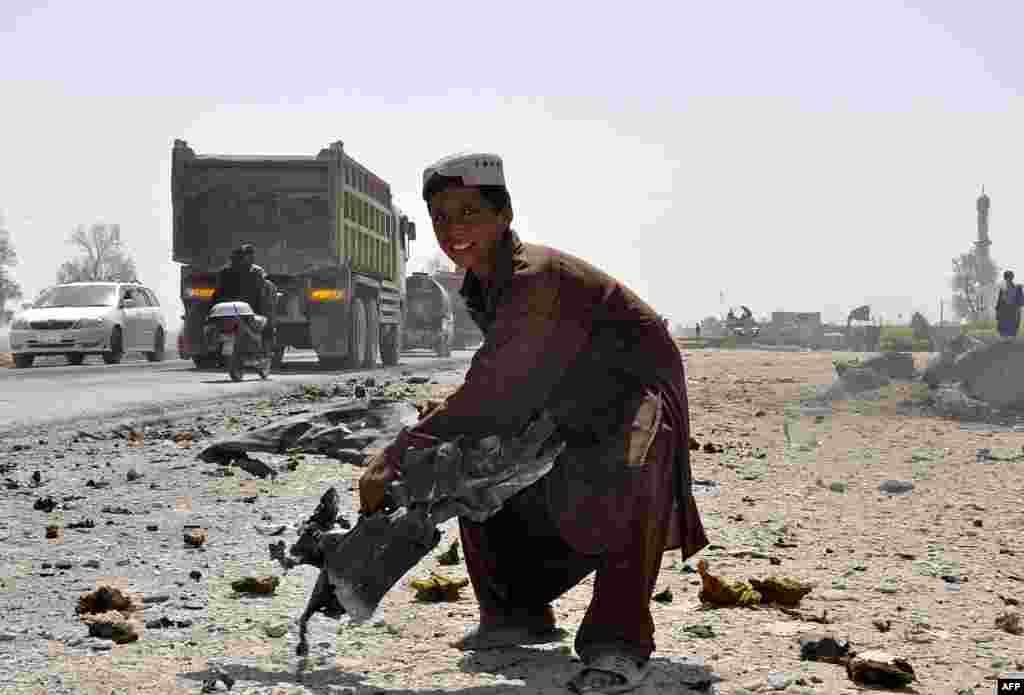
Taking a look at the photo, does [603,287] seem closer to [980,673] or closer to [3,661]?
[980,673]

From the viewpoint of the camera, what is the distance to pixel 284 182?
18719mm

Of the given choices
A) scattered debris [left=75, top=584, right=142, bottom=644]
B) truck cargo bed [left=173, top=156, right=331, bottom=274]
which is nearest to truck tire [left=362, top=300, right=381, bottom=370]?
truck cargo bed [left=173, top=156, right=331, bottom=274]

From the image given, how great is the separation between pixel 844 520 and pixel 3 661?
4.27m

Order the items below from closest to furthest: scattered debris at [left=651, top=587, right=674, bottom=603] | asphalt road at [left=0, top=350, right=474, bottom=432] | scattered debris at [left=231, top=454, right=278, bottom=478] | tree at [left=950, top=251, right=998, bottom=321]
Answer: scattered debris at [left=651, top=587, right=674, bottom=603], scattered debris at [left=231, top=454, right=278, bottom=478], asphalt road at [left=0, top=350, right=474, bottom=432], tree at [left=950, top=251, right=998, bottom=321]

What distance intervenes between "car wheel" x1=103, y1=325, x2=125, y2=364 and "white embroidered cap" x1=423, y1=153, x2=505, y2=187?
1979cm

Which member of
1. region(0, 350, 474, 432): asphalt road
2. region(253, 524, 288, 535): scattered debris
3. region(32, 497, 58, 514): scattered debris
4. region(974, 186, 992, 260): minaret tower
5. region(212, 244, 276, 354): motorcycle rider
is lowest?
region(253, 524, 288, 535): scattered debris

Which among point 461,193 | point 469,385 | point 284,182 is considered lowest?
point 469,385

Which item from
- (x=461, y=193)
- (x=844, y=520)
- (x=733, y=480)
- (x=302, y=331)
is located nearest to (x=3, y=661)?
(x=461, y=193)

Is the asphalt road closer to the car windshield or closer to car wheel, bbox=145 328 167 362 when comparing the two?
the car windshield

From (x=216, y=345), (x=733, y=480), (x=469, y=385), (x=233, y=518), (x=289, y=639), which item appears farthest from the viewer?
(x=216, y=345)

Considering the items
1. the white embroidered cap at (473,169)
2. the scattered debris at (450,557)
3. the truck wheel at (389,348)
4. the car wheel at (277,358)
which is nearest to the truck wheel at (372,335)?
the truck wheel at (389,348)

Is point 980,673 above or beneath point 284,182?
beneath

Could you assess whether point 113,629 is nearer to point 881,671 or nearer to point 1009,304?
point 881,671

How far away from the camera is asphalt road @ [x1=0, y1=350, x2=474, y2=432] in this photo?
11.2 m
